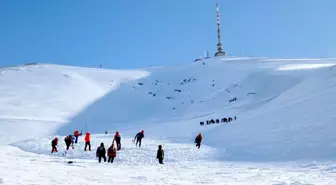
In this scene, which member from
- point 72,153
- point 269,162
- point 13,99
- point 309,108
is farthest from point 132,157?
point 13,99

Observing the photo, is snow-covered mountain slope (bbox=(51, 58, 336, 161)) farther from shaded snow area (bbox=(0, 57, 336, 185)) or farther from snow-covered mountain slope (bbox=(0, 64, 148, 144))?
snow-covered mountain slope (bbox=(0, 64, 148, 144))

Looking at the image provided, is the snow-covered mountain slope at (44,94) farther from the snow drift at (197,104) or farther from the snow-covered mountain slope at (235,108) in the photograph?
the snow-covered mountain slope at (235,108)

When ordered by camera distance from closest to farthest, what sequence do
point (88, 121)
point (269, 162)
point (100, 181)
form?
point (100, 181), point (269, 162), point (88, 121)

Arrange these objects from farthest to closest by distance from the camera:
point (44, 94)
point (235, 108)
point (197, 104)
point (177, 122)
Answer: point (44, 94) < point (197, 104) < point (235, 108) < point (177, 122)

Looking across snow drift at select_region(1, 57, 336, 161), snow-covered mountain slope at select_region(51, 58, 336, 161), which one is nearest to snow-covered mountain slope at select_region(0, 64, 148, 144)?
snow drift at select_region(1, 57, 336, 161)

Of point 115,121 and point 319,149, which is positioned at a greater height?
point 115,121

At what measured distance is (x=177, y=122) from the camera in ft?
173

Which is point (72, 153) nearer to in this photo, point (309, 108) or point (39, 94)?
point (309, 108)

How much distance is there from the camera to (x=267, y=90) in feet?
223

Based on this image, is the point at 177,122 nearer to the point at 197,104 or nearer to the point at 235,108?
the point at 235,108

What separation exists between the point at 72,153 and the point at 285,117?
1756cm

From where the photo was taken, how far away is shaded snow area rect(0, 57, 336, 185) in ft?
56.9

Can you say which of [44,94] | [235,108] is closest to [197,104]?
[235,108]

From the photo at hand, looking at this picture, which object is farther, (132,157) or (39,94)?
(39,94)
